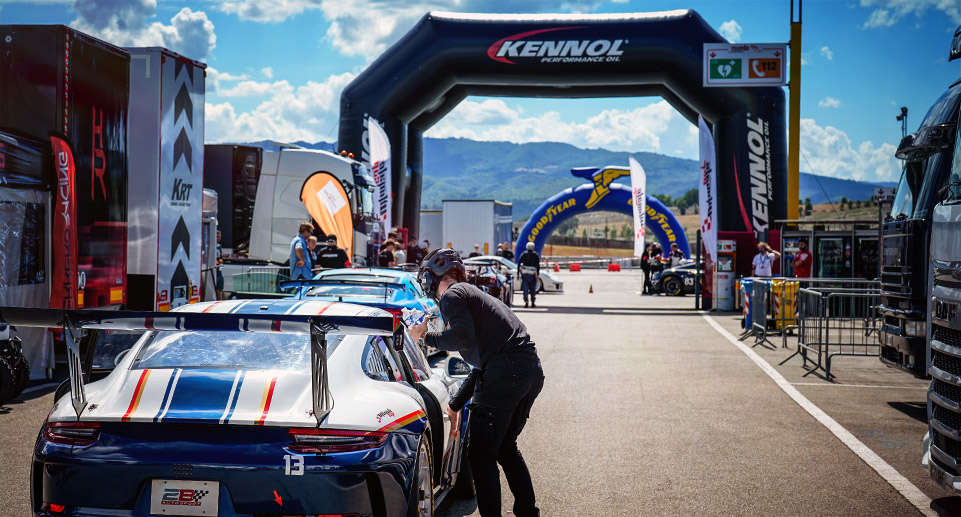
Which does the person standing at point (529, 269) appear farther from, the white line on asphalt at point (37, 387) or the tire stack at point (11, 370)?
the tire stack at point (11, 370)

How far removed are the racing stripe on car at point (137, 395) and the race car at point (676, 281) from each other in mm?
29482

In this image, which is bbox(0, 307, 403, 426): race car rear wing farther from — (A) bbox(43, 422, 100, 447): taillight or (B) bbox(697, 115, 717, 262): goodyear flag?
(B) bbox(697, 115, 717, 262): goodyear flag

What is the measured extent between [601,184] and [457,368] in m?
40.5

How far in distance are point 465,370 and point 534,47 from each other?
20.4m

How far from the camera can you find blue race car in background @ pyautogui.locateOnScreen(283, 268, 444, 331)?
34.9 ft

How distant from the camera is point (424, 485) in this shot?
14.6 ft

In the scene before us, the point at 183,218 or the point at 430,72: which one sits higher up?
the point at 430,72

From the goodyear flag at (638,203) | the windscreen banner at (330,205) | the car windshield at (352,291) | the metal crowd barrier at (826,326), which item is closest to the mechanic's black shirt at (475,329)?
the car windshield at (352,291)

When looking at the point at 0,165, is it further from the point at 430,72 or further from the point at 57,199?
the point at 430,72

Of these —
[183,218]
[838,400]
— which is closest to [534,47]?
[183,218]

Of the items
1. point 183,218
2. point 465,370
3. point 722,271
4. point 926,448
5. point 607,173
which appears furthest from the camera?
point 607,173

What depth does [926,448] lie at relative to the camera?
594cm

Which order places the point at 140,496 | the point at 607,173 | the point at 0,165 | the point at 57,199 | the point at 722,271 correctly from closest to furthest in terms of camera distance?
the point at 140,496, the point at 0,165, the point at 57,199, the point at 722,271, the point at 607,173

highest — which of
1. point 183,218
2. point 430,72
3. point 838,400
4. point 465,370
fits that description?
point 430,72
